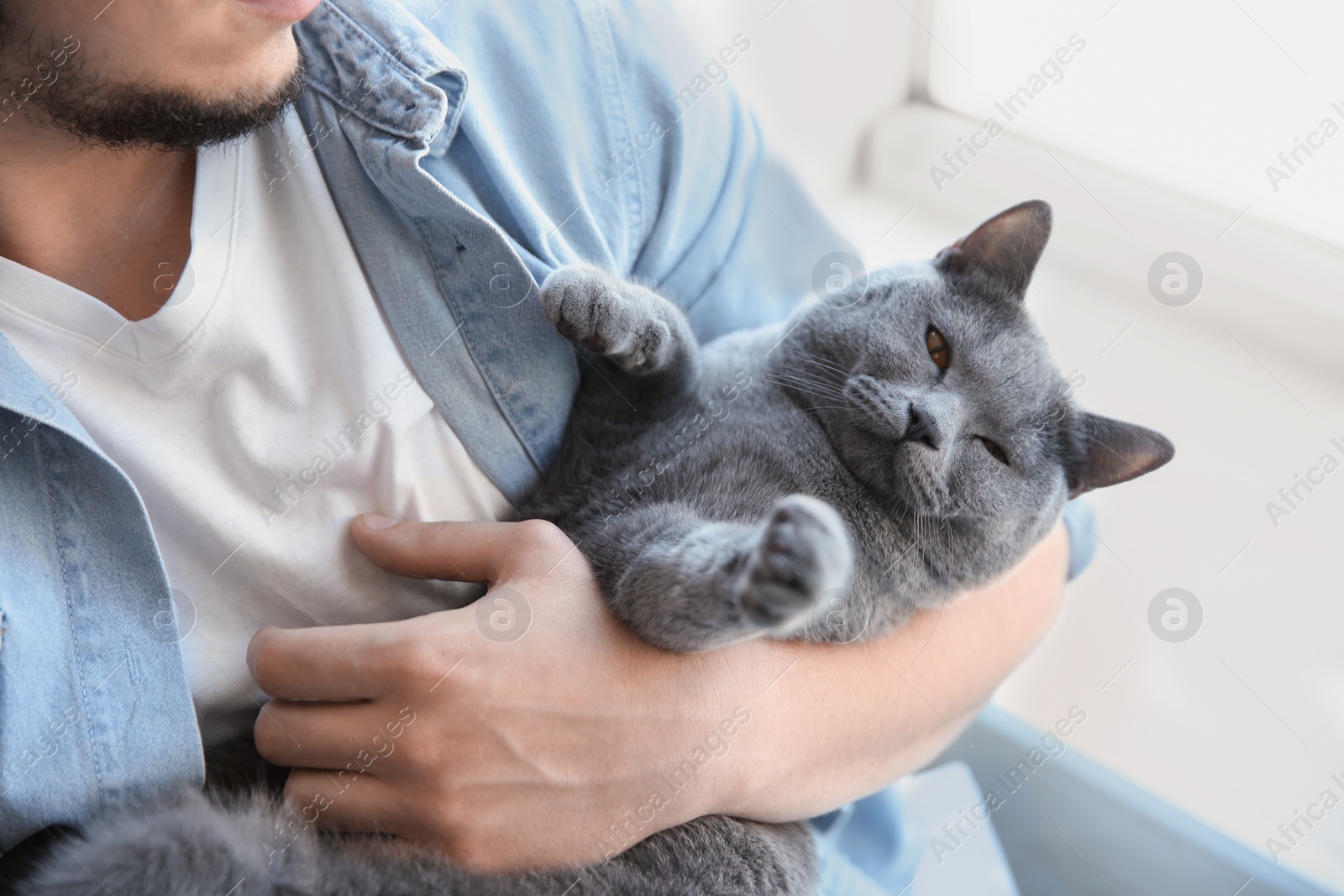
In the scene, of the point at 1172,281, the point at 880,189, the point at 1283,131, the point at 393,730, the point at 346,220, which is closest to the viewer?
the point at 393,730

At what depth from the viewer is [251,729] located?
0.94 meters

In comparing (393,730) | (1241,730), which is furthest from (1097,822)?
(393,730)

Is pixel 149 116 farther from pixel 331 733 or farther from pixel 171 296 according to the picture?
pixel 331 733

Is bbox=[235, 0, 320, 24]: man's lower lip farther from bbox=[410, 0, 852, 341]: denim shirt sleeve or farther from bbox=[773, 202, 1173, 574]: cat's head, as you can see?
bbox=[773, 202, 1173, 574]: cat's head

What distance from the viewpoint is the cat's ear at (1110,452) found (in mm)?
1009

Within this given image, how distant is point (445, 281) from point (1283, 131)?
1.11m

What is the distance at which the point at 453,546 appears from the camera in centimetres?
90

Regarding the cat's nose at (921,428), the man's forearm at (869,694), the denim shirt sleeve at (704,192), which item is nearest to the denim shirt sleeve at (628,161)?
the denim shirt sleeve at (704,192)

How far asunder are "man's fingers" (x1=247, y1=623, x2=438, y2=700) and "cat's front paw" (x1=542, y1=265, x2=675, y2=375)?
35cm

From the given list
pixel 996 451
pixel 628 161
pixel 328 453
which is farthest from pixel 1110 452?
pixel 328 453

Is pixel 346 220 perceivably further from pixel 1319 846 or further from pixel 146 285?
pixel 1319 846

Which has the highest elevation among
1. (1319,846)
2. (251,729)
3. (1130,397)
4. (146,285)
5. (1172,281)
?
(1172,281)

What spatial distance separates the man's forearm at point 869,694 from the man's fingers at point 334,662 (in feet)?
1.09

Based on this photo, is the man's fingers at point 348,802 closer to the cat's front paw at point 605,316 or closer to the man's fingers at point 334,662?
the man's fingers at point 334,662
